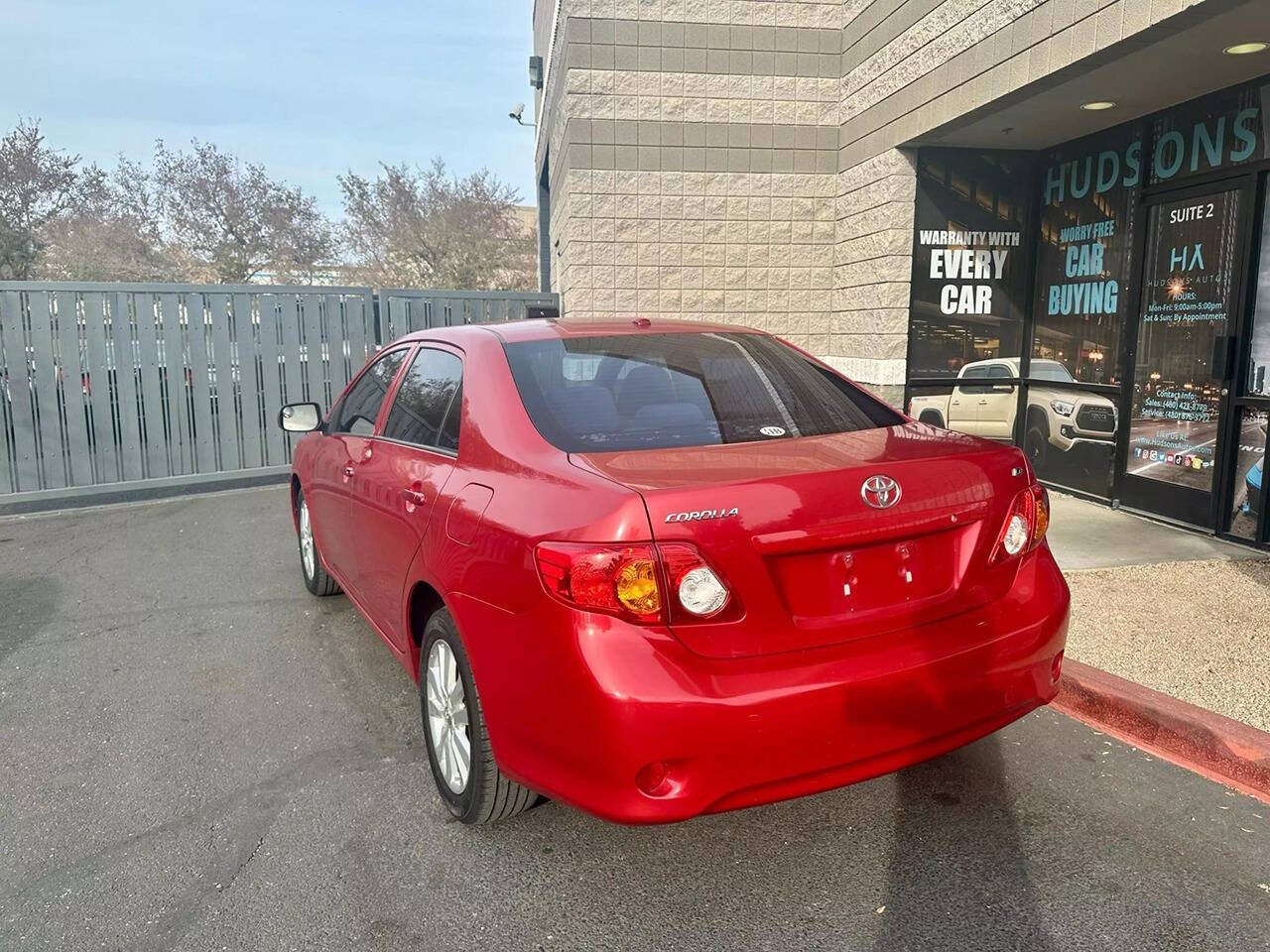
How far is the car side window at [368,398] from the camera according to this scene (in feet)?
13.8

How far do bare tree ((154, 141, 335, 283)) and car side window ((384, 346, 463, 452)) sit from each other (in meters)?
29.5

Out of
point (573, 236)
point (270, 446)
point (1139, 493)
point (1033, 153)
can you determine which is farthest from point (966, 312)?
point (270, 446)

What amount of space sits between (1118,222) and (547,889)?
693 cm

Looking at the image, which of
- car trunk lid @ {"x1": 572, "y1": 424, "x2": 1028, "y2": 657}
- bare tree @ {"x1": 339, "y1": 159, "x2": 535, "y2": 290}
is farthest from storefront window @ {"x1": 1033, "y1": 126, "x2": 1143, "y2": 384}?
bare tree @ {"x1": 339, "y1": 159, "x2": 535, "y2": 290}

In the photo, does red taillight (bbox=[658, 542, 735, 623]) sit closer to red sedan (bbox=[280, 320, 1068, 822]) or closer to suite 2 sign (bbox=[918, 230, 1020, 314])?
red sedan (bbox=[280, 320, 1068, 822])

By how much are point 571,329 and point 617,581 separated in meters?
1.55

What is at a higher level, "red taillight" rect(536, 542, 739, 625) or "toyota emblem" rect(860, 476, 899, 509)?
"toyota emblem" rect(860, 476, 899, 509)

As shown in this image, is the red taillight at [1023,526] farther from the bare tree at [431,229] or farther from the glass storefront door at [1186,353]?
the bare tree at [431,229]

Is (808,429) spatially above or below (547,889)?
above

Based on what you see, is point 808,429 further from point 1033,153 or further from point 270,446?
point 270,446

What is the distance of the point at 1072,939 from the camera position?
93.2 inches

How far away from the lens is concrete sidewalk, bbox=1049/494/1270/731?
3.85 meters

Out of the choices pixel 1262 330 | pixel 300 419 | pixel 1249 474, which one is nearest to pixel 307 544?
pixel 300 419

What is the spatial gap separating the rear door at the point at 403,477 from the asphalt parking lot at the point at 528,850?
59 cm
